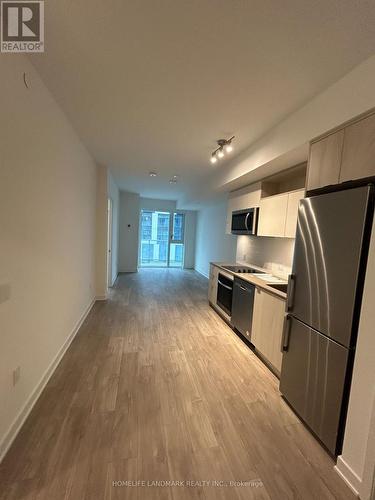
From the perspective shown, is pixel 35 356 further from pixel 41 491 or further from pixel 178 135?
pixel 178 135

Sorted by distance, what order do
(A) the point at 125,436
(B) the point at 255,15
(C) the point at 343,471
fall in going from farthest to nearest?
(A) the point at 125,436 → (C) the point at 343,471 → (B) the point at 255,15

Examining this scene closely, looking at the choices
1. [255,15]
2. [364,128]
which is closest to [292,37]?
[255,15]

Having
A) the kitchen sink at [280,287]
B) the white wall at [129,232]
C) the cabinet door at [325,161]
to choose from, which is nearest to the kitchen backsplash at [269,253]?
the kitchen sink at [280,287]

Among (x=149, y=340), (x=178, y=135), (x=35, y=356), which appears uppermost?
(x=178, y=135)

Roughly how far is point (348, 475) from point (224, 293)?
2.61m

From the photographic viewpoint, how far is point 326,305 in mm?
1651

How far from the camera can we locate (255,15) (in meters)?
1.21

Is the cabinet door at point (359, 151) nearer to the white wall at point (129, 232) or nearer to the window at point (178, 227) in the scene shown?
the white wall at point (129, 232)

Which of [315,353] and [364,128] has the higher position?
[364,128]

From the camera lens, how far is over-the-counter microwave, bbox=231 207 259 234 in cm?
345

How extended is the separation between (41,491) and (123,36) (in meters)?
2.73
